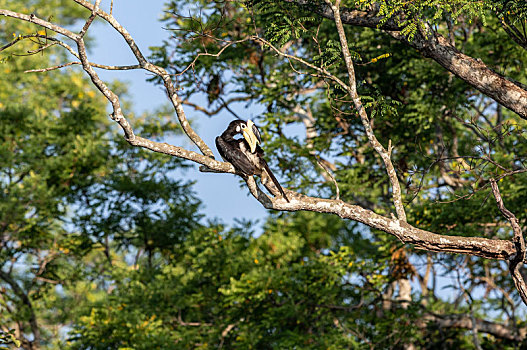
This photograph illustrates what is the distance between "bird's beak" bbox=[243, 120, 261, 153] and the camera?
604 cm

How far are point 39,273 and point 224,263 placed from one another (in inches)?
197

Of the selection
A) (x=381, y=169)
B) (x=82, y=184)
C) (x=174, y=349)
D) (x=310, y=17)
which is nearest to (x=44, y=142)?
(x=82, y=184)

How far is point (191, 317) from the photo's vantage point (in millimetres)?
14266

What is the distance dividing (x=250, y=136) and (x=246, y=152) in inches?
13.2

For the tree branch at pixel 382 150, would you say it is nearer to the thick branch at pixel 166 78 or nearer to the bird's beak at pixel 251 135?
the bird's beak at pixel 251 135

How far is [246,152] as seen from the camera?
592 cm

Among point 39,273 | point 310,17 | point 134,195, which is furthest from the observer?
point 134,195

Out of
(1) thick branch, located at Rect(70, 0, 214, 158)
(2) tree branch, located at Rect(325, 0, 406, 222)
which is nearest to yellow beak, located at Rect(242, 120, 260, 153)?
A: (1) thick branch, located at Rect(70, 0, 214, 158)

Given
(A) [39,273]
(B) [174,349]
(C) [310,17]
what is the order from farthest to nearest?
(A) [39,273], (B) [174,349], (C) [310,17]

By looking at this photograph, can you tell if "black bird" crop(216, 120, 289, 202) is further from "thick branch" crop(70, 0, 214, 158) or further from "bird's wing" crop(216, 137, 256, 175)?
"thick branch" crop(70, 0, 214, 158)

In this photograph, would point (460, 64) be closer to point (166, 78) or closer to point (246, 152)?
→ point (246, 152)

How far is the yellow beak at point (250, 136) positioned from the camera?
237 inches

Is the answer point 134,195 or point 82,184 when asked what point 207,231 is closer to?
point 134,195

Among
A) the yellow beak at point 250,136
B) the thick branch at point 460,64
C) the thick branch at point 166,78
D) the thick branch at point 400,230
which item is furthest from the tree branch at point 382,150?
the thick branch at point 166,78
